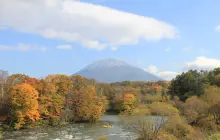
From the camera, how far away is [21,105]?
4212cm

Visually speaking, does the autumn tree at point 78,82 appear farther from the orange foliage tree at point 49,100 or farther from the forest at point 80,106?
the orange foliage tree at point 49,100

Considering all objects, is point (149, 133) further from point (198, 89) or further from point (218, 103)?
point (198, 89)

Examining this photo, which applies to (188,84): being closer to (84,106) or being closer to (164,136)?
(84,106)

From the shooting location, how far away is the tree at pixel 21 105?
4162 centimetres

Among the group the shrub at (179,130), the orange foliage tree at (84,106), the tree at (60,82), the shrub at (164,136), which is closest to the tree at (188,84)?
the orange foliage tree at (84,106)

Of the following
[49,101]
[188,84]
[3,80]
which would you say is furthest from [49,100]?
[188,84]

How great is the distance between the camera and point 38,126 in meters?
45.3

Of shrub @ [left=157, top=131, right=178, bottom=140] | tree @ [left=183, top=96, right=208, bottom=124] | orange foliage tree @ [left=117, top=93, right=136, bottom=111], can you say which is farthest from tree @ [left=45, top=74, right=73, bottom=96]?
shrub @ [left=157, top=131, right=178, bottom=140]

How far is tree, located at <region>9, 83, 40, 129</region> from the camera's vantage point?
1639 inches

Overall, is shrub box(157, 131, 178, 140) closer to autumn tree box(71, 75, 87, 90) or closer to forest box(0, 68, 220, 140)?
forest box(0, 68, 220, 140)

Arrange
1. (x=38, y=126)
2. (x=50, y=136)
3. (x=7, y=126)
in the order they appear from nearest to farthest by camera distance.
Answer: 1. (x=50, y=136)
2. (x=7, y=126)
3. (x=38, y=126)

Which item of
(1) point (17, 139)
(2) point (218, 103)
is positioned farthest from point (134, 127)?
(1) point (17, 139)

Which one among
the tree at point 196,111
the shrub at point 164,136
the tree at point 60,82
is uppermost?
the tree at point 60,82

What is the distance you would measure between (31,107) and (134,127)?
2271 centimetres
